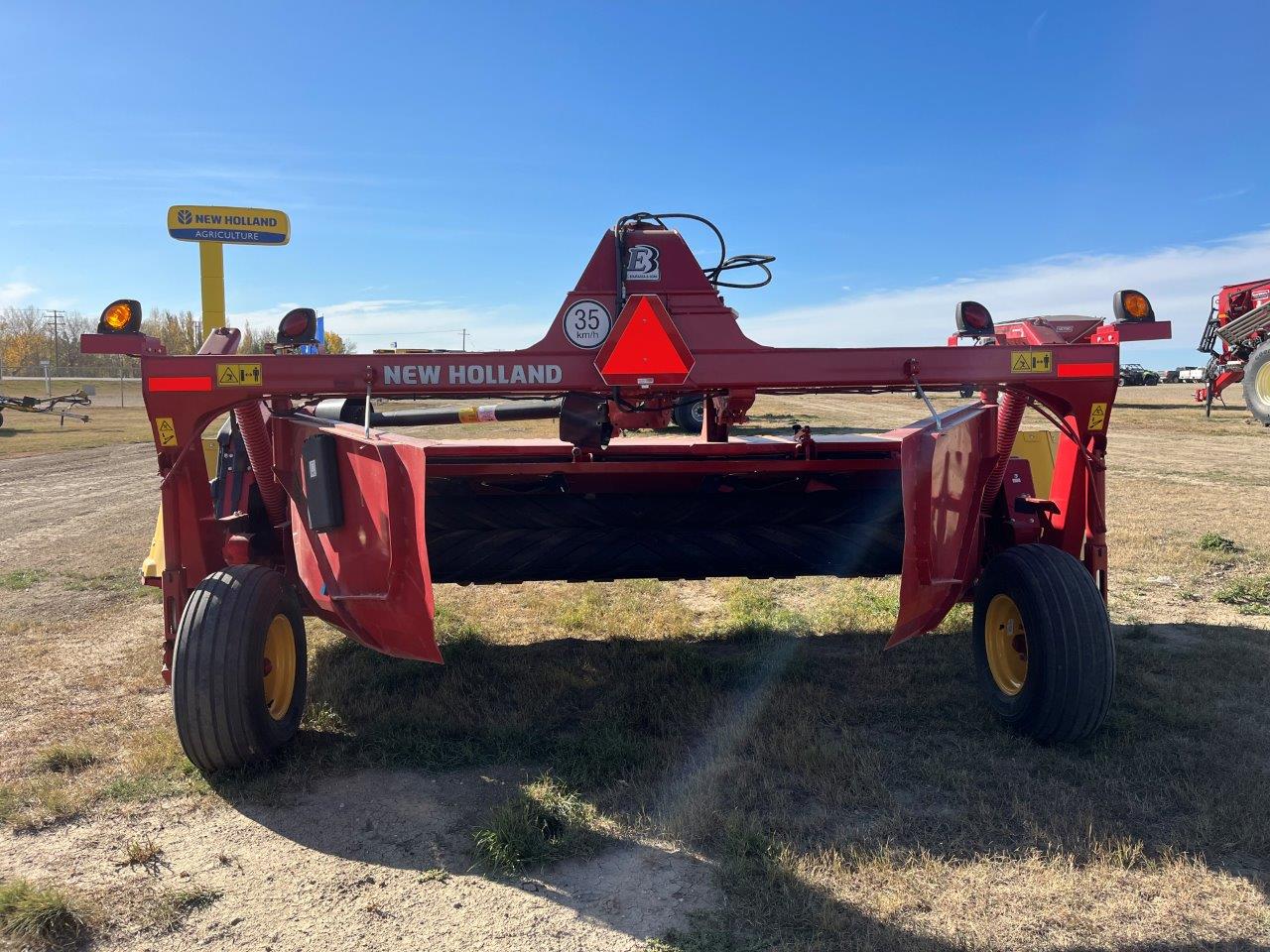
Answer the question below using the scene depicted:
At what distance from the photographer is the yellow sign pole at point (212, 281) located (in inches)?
370

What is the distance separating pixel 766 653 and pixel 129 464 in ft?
45.3

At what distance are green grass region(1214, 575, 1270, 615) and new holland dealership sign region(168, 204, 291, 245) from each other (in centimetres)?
974

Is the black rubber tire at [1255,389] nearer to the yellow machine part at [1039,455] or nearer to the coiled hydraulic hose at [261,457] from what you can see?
the yellow machine part at [1039,455]

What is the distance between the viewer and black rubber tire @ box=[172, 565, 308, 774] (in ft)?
9.99

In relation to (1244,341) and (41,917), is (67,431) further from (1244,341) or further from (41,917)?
(1244,341)

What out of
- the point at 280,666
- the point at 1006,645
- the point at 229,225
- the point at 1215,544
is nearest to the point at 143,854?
the point at 280,666

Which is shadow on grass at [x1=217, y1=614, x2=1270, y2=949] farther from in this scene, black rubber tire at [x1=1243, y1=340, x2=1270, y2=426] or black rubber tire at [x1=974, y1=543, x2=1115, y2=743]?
black rubber tire at [x1=1243, y1=340, x2=1270, y2=426]

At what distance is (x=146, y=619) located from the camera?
18.3 feet

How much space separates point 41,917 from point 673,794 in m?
1.83

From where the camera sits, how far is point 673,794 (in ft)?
10.2

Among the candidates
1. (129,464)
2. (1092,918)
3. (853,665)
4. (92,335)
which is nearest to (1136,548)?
(853,665)

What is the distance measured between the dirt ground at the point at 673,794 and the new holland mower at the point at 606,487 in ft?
1.15

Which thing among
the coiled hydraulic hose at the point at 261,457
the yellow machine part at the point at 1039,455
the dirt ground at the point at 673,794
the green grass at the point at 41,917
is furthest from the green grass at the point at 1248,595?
the green grass at the point at 41,917

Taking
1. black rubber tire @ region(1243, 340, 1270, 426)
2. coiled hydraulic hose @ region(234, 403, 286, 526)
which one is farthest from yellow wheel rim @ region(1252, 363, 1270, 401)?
coiled hydraulic hose @ region(234, 403, 286, 526)
